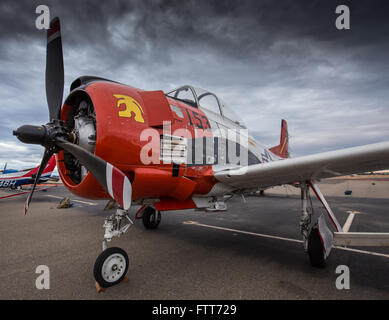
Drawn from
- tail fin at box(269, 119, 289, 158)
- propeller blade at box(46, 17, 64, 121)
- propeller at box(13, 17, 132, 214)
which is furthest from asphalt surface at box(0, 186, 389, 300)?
tail fin at box(269, 119, 289, 158)

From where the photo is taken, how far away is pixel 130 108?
2797mm

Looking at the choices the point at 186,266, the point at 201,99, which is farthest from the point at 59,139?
the point at 201,99

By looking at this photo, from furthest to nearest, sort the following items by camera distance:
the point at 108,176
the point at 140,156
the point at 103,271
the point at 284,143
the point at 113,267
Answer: the point at 284,143 → the point at 140,156 → the point at 113,267 → the point at 103,271 → the point at 108,176

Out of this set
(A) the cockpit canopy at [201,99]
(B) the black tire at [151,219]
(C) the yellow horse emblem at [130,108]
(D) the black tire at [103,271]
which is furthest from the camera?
(B) the black tire at [151,219]

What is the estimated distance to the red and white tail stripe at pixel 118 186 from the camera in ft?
7.72

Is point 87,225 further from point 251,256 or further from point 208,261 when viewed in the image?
point 251,256

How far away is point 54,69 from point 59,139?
3.98 ft

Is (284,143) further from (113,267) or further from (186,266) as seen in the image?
(113,267)

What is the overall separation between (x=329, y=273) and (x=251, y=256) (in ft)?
3.78

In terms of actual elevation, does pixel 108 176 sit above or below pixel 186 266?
above

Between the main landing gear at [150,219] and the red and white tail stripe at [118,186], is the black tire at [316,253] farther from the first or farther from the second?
the main landing gear at [150,219]

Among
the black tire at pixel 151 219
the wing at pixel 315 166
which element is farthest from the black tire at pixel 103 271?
the black tire at pixel 151 219

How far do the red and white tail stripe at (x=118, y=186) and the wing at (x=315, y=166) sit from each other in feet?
5.63
